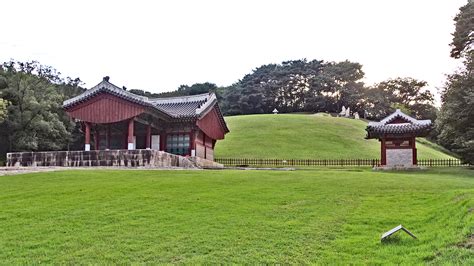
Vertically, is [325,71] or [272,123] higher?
[325,71]

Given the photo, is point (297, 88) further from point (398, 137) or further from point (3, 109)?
point (3, 109)

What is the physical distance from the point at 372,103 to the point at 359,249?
3048 inches

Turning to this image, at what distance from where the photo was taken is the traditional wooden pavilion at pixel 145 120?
28578 millimetres

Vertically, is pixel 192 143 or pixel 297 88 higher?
pixel 297 88

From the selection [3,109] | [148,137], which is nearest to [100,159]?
[148,137]

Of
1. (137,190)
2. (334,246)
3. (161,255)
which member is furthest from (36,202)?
(334,246)

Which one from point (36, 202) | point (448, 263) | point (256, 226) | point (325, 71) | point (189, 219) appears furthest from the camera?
point (325, 71)

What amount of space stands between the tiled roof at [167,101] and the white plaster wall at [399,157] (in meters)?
14.1

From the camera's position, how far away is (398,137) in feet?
102

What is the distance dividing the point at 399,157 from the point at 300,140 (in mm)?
23355

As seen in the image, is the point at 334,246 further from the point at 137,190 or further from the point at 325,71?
the point at 325,71

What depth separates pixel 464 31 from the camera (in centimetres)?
2928

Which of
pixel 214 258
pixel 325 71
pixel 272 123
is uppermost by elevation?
pixel 325 71

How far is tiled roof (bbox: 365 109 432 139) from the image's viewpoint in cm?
2984
